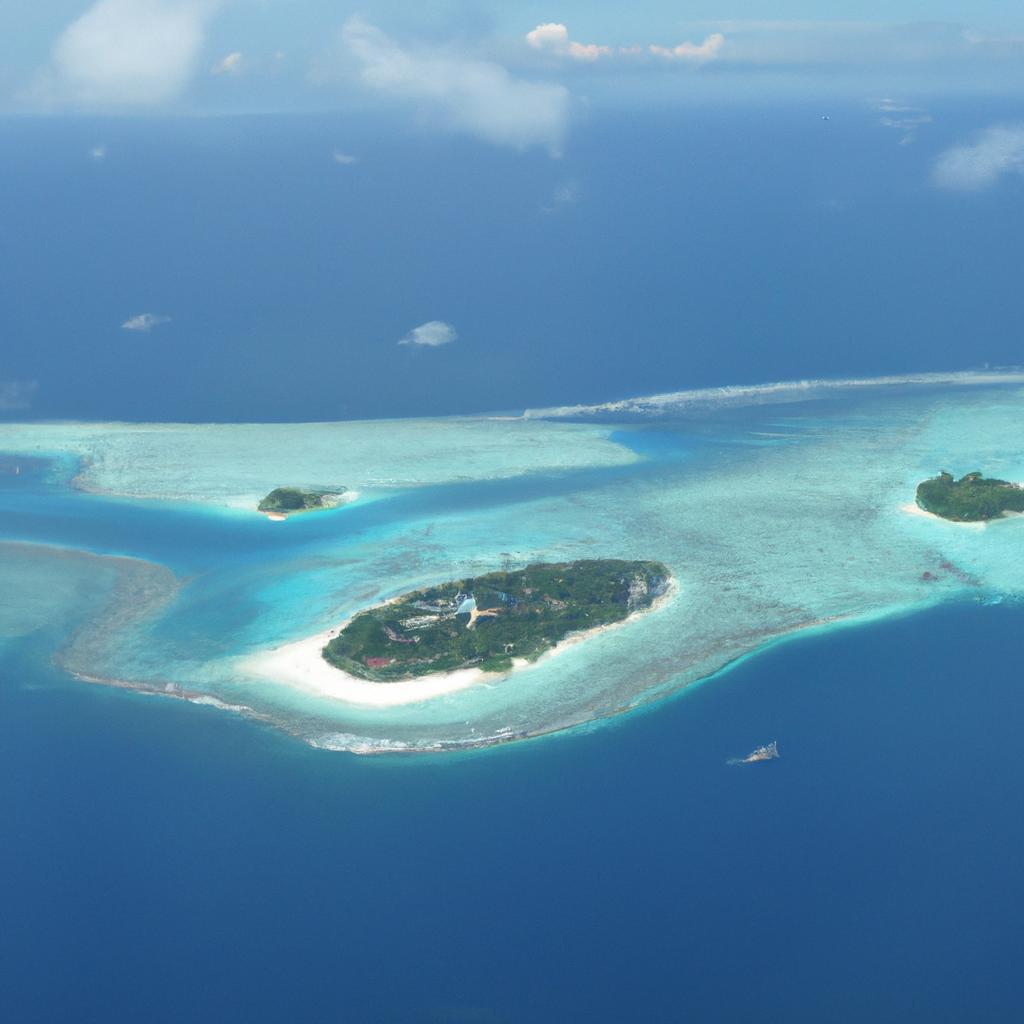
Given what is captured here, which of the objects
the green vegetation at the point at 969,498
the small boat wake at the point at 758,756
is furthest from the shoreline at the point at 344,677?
the green vegetation at the point at 969,498

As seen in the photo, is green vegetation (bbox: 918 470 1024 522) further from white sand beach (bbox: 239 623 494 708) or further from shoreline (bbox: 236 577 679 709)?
white sand beach (bbox: 239 623 494 708)

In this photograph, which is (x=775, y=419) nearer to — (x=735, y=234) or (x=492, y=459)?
(x=492, y=459)

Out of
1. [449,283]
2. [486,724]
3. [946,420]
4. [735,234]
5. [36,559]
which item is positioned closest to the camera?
[486,724]

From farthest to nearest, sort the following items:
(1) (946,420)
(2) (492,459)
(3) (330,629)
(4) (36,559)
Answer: (1) (946,420)
(2) (492,459)
(4) (36,559)
(3) (330,629)

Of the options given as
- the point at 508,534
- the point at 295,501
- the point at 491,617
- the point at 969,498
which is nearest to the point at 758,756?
the point at 491,617

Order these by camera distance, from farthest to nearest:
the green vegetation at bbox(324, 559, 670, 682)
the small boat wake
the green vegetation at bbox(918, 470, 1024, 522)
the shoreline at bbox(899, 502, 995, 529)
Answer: the green vegetation at bbox(918, 470, 1024, 522) < the shoreline at bbox(899, 502, 995, 529) < the green vegetation at bbox(324, 559, 670, 682) < the small boat wake

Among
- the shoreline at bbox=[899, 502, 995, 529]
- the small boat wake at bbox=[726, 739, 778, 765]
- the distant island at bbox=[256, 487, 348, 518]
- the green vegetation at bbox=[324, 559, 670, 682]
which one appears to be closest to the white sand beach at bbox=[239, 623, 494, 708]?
the green vegetation at bbox=[324, 559, 670, 682]

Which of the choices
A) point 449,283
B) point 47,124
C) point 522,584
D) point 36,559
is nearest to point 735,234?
point 449,283
